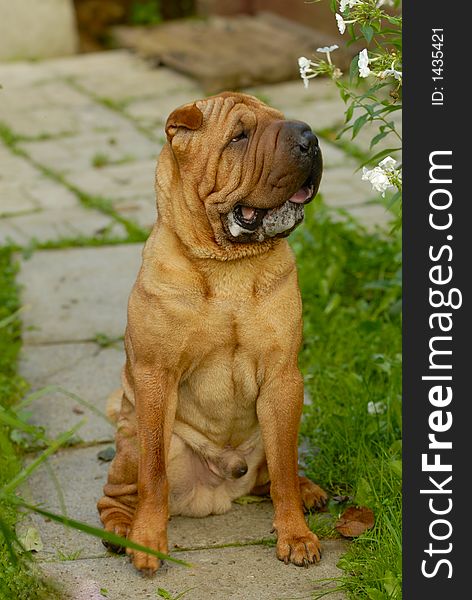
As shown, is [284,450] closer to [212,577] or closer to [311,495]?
[311,495]

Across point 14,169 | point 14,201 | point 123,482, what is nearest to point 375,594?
point 123,482

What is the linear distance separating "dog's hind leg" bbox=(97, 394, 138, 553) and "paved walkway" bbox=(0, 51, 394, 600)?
11cm

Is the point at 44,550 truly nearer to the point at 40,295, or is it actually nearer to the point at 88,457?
the point at 88,457

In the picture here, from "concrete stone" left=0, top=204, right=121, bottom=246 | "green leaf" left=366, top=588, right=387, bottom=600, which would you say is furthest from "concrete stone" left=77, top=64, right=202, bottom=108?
"green leaf" left=366, top=588, right=387, bottom=600

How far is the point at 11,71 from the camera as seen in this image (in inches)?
381

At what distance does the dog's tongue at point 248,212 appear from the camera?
3307mm

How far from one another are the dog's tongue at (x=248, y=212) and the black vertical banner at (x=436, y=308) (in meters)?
0.55

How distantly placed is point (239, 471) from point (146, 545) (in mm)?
430

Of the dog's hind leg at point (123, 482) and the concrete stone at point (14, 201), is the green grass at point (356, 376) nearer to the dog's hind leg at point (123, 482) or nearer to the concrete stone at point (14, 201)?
the dog's hind leg at point (123, 482)

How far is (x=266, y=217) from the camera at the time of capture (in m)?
3.30

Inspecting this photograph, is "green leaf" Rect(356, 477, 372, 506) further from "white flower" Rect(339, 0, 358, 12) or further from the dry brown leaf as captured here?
"white flower" Rect(339, 0, 358, 12)

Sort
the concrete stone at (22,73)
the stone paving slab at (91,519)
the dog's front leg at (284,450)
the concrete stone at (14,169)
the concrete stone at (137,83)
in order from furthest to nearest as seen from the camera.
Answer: the concrete stone at (22,73) < the concrete stone at (137,83) < the concrete stone at (14,169) < the stone paving slab at (91,519) < the dog's front leg at (284,450)

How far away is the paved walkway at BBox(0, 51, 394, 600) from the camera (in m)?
3.39

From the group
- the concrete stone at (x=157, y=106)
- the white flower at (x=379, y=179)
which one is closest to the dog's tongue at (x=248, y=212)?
the white flower at (x=379, y=179)
